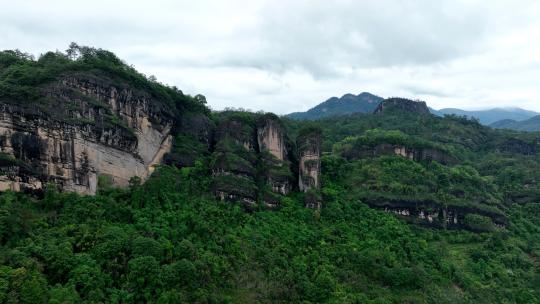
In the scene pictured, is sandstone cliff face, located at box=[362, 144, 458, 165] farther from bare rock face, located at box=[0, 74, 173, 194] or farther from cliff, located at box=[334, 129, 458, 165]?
bare rock face, located at box=[0, 74, 173, 194]

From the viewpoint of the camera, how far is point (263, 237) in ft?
141

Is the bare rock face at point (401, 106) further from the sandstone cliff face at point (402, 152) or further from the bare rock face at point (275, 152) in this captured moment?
the bare rock face at point (275, 152)

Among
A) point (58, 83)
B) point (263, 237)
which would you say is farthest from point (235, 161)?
point (58, 83)

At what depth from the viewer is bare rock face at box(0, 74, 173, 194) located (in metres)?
39.9

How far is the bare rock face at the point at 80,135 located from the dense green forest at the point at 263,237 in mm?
1431

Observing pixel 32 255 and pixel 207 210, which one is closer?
pixel 32 255

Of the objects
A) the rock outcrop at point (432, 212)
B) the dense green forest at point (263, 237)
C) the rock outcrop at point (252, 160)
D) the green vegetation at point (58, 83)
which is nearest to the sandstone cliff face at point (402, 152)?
the dense green forest at point (263, 237)

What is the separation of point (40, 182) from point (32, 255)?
10382 millimetres

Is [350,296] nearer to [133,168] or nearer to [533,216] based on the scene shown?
[133,168]

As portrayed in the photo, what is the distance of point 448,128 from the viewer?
309 feet

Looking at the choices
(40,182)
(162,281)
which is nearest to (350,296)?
(162,281)

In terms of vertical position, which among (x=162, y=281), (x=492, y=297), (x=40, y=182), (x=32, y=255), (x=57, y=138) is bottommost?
(x=492, y=297)

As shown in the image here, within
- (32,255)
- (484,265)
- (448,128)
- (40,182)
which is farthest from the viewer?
(448,128)

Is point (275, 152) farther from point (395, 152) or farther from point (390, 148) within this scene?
point (395, 152)
